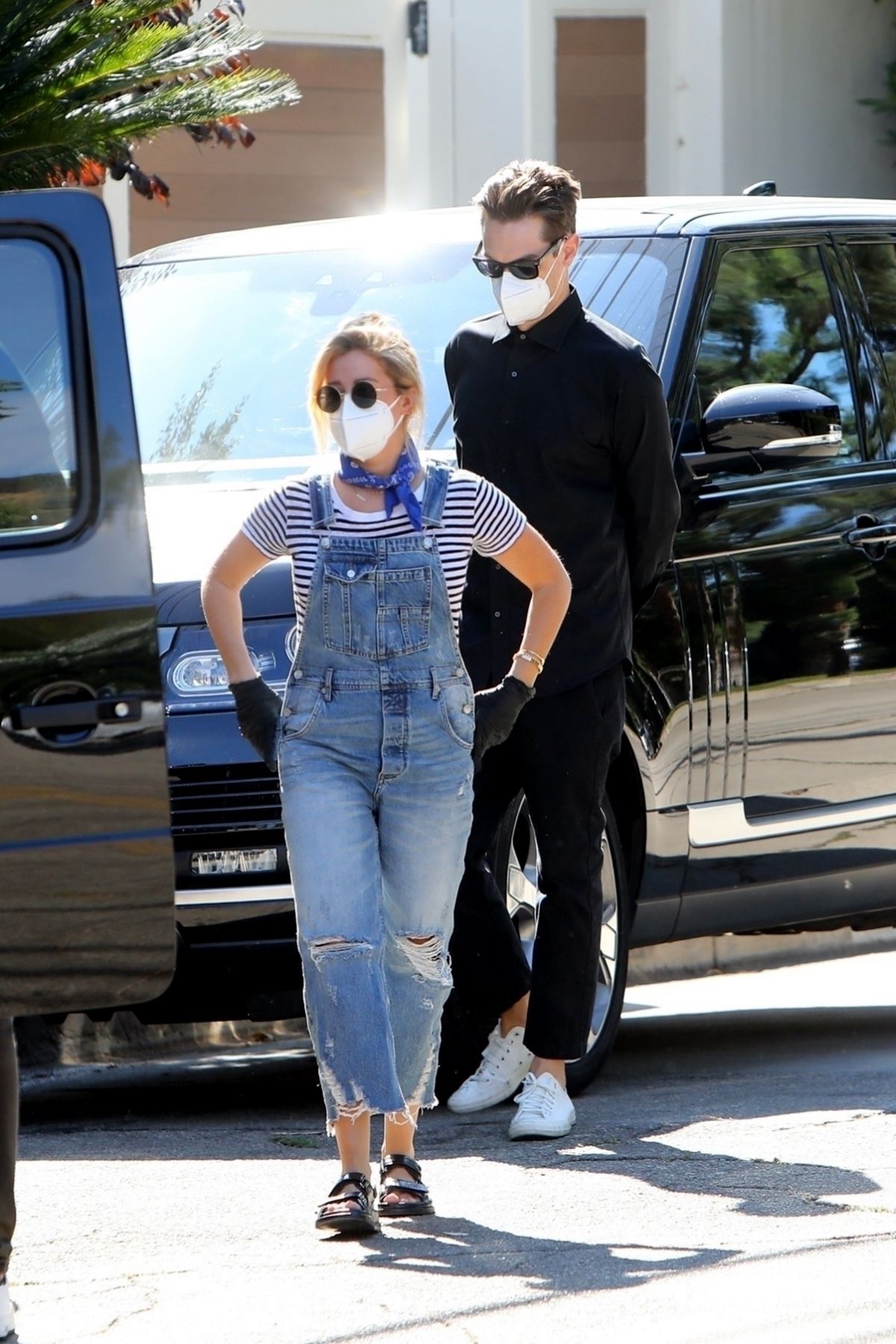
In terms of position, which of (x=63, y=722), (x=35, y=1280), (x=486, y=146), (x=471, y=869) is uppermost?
(x=486, y=146)

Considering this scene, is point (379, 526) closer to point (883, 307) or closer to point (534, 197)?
point (534, 197)

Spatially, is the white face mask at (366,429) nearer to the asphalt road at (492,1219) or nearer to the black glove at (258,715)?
the black glove at (258,715)

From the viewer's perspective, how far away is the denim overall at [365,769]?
428cm

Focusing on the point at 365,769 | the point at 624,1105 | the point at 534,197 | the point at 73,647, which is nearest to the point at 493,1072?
the point at 624,1105

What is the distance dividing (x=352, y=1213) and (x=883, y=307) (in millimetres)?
3184

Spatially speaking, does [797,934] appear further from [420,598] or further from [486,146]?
[486,146]

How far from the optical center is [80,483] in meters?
3.85

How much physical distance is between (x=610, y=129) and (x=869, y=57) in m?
1.99

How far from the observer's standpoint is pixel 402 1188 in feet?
14.7

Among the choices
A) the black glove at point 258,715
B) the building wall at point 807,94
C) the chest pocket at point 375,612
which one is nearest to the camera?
the chest pocket at point 375,612

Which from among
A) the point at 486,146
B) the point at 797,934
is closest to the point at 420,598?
the point at 797,934

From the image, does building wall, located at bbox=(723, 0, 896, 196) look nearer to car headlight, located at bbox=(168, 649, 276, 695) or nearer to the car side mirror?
the car side mirror

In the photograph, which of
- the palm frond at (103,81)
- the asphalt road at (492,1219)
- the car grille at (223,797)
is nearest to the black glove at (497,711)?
the car grille at (223,797)

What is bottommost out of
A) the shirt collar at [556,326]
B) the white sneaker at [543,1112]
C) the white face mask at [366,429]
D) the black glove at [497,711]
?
the white sneaker at [543,1112]
